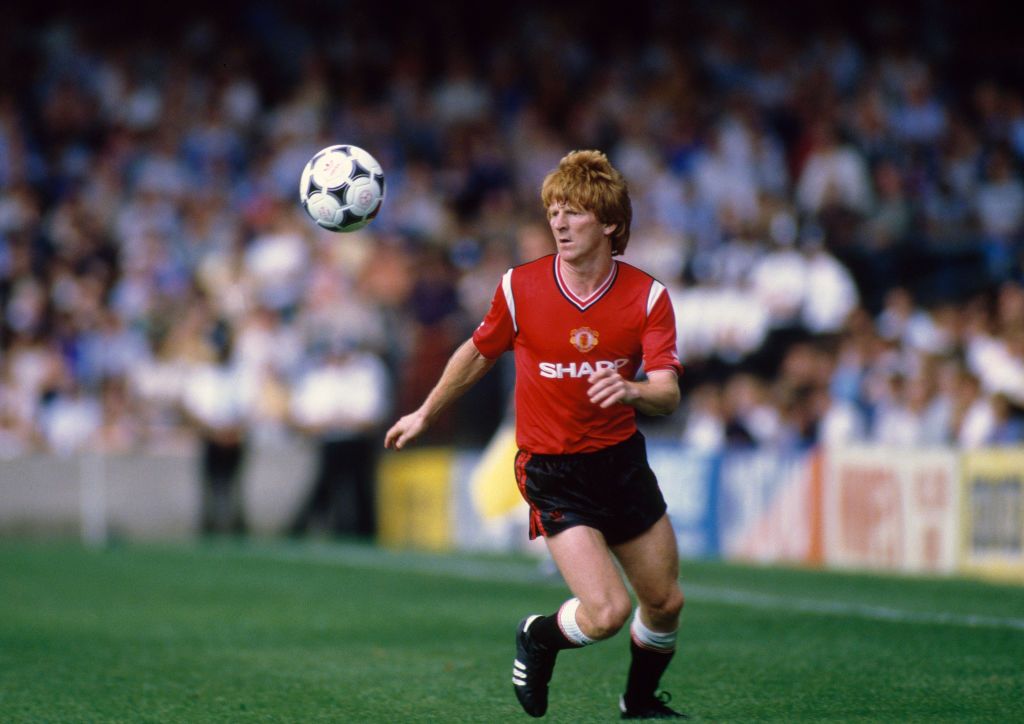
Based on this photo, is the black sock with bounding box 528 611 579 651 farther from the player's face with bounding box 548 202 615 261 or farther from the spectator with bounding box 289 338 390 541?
the spectator with bounding box 289 338 390 541

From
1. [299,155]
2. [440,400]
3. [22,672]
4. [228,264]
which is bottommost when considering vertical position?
[22,672]

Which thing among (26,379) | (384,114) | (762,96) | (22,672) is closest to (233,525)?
(26,379)

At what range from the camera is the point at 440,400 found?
6.30 metres

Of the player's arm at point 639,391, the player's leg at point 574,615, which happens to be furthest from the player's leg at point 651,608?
the player's arm at point 639,391

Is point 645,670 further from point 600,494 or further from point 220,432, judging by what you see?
point 220,432

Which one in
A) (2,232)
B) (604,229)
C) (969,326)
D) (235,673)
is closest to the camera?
(604,229)

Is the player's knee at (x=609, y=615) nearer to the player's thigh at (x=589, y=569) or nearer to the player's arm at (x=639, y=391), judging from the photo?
the player's thigh at (x=589, y=569)

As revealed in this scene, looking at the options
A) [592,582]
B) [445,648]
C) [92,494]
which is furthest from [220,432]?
[592,582]

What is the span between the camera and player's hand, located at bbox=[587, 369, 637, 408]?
543cm

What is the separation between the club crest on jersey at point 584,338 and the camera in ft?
19.9

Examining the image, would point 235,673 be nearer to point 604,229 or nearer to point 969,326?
point 604,229

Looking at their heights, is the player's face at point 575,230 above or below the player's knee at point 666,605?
above

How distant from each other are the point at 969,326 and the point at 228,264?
8825mm

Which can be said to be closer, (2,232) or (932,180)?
(932,180)
